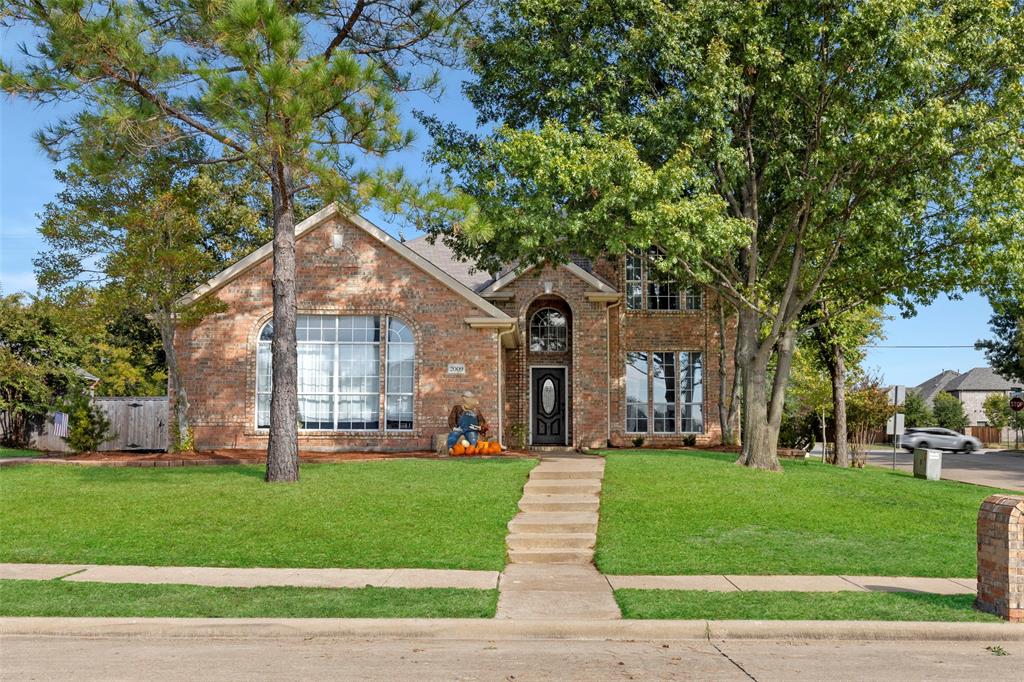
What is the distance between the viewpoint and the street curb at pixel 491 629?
731 cm

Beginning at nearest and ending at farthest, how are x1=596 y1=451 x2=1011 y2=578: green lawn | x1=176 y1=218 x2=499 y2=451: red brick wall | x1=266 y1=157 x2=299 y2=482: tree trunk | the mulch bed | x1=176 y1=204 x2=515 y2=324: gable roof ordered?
x1=596 y1=451 x2=1011 y2=578: green lawn, x1=266 y1=157 x2=299 y2=482: tree trunk, x1=176 y1=204 x2=515 y2=324: gable roof, x1=176 y1=218 x2=499 y2=451: red brick wall, the mulch bed

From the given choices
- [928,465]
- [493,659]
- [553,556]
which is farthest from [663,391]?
[493,659]

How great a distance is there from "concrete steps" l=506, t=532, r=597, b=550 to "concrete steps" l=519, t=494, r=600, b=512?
1.36 m

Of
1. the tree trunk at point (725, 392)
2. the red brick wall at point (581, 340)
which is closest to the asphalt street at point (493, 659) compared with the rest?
the red brick wall at point (581, 340)

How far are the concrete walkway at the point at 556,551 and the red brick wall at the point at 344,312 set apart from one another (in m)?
3.93

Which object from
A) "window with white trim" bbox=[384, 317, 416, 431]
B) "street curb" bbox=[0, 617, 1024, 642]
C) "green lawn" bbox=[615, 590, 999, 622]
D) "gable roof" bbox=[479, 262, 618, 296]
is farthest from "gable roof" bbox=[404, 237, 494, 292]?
"street curb" bbox=[0, 617, 1024, 642]

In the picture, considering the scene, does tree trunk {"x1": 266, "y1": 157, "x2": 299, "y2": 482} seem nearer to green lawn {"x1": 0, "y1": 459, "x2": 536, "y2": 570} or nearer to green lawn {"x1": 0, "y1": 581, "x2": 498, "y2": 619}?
green lawn {"x1": 0, "y1": 459, "x2": 536, "y2": 570}

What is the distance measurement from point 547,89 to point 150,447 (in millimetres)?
16740

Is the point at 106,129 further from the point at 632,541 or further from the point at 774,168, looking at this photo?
the point at 774,168

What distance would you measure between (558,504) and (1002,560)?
252 inches

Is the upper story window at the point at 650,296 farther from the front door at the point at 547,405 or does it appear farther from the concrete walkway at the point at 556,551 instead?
the concrete walkway at the point at 556,551

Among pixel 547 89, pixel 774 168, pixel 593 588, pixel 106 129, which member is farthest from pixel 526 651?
pixel 547 89

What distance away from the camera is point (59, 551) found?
400 inches

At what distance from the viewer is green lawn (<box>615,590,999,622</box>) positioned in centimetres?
767
